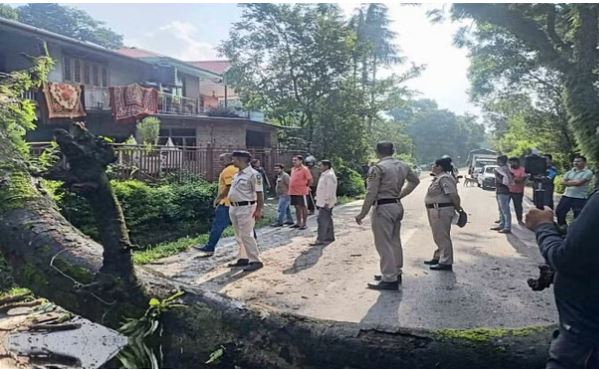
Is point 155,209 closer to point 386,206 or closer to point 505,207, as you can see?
point 386,206

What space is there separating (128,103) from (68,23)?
22307 millimetres

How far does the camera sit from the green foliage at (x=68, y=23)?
108 ft

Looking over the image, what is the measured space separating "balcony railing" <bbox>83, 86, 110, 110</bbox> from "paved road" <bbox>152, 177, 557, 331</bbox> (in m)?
10.4

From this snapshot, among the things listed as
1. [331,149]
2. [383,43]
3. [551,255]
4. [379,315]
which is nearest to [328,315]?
[379,315]

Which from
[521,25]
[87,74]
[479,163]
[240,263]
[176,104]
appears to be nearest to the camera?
[240,263]

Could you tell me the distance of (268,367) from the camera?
205 centimetres

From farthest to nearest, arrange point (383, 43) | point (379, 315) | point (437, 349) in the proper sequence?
point (383, 43) → point (379, 315) → point (437, 349)

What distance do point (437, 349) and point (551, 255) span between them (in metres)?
0.53

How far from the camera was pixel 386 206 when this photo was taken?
6.02 m

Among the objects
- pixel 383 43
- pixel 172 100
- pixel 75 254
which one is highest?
pixel 383 43

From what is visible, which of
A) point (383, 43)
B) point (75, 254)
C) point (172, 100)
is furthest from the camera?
point (383, 43)

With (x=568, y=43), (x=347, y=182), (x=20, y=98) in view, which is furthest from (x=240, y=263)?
(x=347, y=182)

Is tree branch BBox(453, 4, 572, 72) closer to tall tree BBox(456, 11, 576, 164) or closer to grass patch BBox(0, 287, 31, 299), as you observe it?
tall tree BBox(456, 11, 576, 164)

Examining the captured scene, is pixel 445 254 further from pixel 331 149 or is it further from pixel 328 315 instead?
pixel 331 149
